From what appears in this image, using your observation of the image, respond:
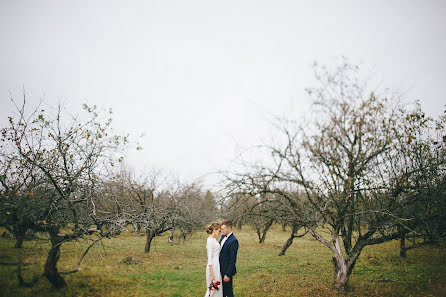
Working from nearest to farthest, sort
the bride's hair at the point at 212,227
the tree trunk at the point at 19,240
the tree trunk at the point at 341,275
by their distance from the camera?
1. the bride's hair at the point at 212,227
2. the tree trunk at the point at 19,240
3. the tree trunk at the point at 341,275

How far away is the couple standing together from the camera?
581 cm

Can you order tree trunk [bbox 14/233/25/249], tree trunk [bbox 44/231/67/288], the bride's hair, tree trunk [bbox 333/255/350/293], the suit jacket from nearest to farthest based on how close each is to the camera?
the suit jacket, the bride's hair, tree trunk [bbox 44/231/67/288], tree trunk [bbox 14/233/25/249], tree trunk [bbox 333/255/350/293]

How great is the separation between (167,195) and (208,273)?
16.8 metres

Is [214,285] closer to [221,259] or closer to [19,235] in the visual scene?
[221,259]

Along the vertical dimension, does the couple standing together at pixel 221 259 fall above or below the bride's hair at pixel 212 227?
below

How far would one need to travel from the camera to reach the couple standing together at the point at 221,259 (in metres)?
5.81

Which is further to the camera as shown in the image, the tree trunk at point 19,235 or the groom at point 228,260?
the tree trunk at point 19,235

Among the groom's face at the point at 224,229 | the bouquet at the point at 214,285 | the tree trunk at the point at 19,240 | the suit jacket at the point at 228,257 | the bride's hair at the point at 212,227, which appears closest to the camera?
the bouquet at the point at 214,285

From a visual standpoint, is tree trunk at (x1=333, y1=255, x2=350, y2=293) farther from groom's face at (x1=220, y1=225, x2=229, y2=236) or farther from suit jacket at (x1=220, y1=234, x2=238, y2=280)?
groom's face at (x1=220, y1=225, x2=229, y2=236)

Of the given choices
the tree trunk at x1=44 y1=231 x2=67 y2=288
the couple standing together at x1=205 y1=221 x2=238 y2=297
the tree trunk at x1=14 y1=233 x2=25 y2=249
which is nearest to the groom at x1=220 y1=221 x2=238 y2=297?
Result: the couple standing together at x1=205 y1=221 x2=238 y2=297

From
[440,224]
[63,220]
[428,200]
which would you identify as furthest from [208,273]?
Result: [440,224]

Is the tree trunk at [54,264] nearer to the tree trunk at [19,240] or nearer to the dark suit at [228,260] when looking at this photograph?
the tree trunk at [19,240]

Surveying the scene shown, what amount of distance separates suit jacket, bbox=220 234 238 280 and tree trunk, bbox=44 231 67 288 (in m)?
4.67

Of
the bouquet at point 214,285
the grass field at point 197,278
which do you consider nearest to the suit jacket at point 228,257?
the bouquet at point 214,285
